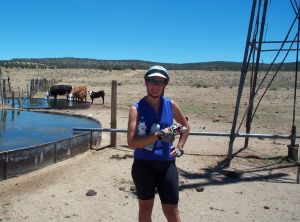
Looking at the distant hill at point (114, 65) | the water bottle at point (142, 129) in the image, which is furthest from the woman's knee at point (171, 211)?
the distant hill at point (114, 65)

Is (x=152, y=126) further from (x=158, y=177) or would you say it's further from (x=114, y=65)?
(x=114, y=65)

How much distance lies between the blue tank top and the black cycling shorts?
2.0 inches

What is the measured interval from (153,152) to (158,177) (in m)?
0.23

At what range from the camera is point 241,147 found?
399 inches

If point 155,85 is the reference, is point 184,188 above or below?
below

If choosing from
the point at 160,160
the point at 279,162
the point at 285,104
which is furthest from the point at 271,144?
the point at 285,104

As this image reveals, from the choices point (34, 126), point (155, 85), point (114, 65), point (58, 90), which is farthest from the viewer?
point (114, 65)

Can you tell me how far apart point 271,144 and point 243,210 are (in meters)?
5.25

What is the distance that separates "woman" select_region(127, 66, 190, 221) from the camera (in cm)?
380

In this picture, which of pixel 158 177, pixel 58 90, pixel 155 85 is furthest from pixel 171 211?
pixel 58 90

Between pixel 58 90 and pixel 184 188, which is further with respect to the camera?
pixel 58 90

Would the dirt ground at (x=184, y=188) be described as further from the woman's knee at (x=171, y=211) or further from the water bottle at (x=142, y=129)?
the water bottle at (x=142, y=129)

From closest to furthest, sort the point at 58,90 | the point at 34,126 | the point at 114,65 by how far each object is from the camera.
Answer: the point at 34,126 → the point at 58,90 → the point at 114,65

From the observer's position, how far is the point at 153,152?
12.5 ft
